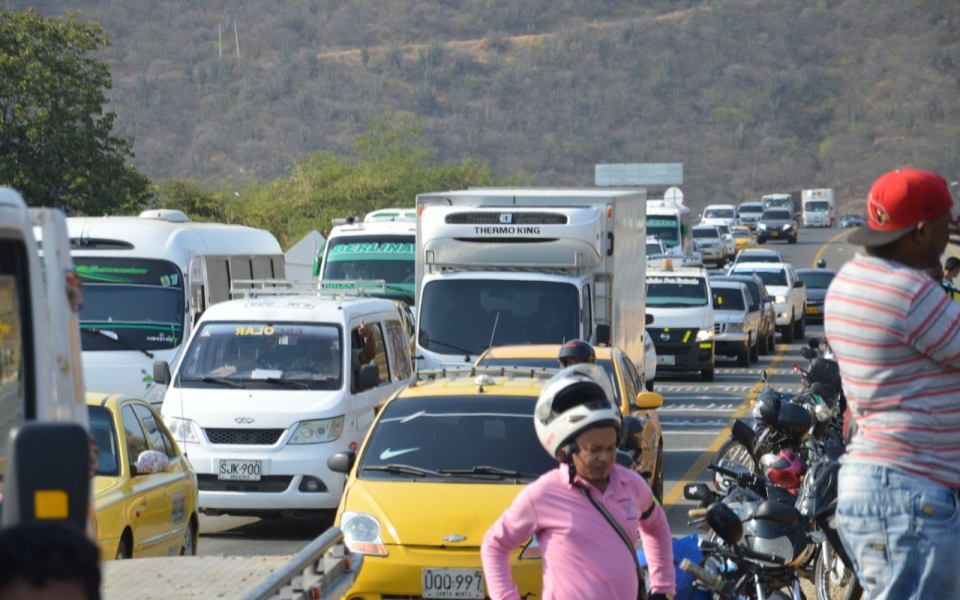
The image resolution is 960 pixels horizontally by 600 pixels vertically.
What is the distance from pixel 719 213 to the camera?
9169 centimetres

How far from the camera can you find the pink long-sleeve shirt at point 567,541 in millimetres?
5285

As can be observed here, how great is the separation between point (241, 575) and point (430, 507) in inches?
108

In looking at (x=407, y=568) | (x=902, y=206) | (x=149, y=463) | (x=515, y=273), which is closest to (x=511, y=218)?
(x=515, y=273)

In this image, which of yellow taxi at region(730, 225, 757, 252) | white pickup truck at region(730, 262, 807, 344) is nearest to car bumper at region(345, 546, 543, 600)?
white pickup truck at region(730, 262, 807, 344)

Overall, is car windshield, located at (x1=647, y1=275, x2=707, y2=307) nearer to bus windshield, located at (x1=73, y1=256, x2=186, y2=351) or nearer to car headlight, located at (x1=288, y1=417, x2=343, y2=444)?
bus windshield, located at (x1=73, y1=256, x2=186, y2=351)

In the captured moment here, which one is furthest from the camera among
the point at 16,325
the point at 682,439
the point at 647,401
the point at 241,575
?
the point at 682,439

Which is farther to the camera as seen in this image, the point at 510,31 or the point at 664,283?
the point at 510,31

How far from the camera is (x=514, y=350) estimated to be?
1489 centimetres

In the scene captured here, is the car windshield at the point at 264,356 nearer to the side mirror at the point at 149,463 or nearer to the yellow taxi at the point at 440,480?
the yellow taxi at the point at 440,480

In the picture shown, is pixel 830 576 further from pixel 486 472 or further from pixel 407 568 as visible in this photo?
pixel 407 568

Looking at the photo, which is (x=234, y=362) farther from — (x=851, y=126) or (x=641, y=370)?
(x=851, y=126)

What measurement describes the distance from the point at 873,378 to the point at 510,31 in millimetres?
138919

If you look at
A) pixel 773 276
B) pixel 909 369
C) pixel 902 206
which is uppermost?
pixel 902 206

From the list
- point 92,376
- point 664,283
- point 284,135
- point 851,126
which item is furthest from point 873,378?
point 851,126
